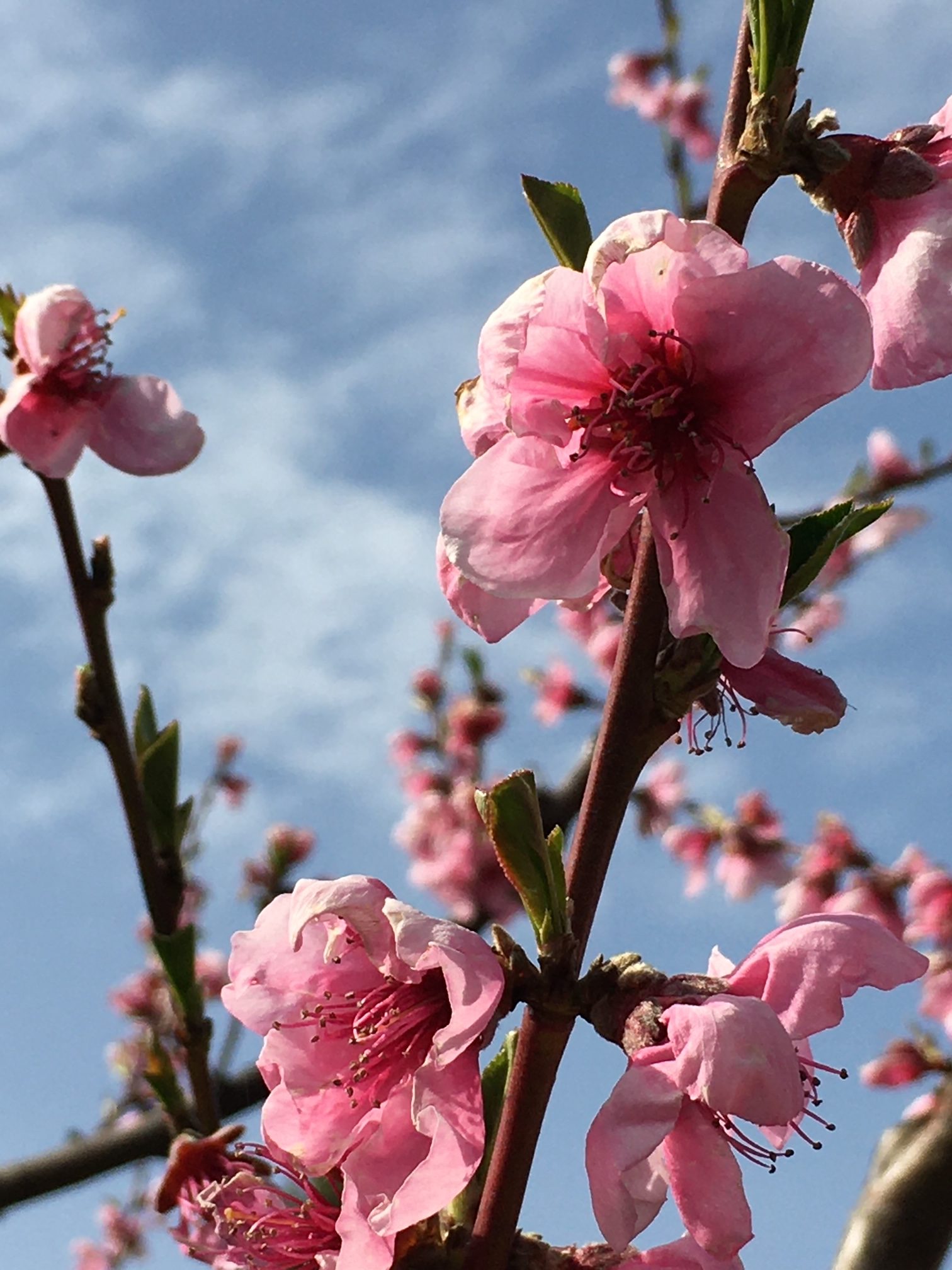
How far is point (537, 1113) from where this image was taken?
44.8 inches

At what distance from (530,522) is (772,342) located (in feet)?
0.89

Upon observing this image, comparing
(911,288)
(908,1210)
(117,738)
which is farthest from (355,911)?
(908,1210)

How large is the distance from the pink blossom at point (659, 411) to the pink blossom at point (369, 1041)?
12.6 inches

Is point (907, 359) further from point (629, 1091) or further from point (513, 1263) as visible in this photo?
point (513, 1263)

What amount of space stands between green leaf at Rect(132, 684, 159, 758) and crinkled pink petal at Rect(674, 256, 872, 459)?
1459 mm

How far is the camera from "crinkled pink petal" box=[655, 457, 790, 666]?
3.86 feet

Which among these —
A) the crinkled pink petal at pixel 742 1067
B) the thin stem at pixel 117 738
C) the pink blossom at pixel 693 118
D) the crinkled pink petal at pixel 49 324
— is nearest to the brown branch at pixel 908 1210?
the thin stem at pixel 117 738

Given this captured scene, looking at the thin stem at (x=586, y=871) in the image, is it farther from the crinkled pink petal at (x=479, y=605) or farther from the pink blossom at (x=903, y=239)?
the pink blossom at (x=903, y=239)

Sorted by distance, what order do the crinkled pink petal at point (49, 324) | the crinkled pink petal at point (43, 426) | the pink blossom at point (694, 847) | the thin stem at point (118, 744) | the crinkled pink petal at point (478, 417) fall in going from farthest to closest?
the pink blossom at point (694, 847) → the crinkled pink petal at point (49, 324) → the crinkled pink petal at point (43, 426) → the thin stem at point (118, 744) → the crinkled pink petal at point (478, 417)

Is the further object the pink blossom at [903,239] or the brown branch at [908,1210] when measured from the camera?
the brown branch at [908,1210]

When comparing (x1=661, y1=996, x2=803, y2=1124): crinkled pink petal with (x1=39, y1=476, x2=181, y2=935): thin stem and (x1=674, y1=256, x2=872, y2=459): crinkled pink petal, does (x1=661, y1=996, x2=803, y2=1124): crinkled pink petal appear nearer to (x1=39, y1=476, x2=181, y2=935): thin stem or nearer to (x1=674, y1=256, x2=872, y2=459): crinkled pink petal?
(x1=674, y1=256, x2=872, y2=459): crinkled pink petal

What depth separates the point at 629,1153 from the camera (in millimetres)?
1009

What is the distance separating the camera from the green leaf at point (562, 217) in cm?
133

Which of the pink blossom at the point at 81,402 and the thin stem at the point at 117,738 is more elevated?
the pink blossom at the point at 81,402
